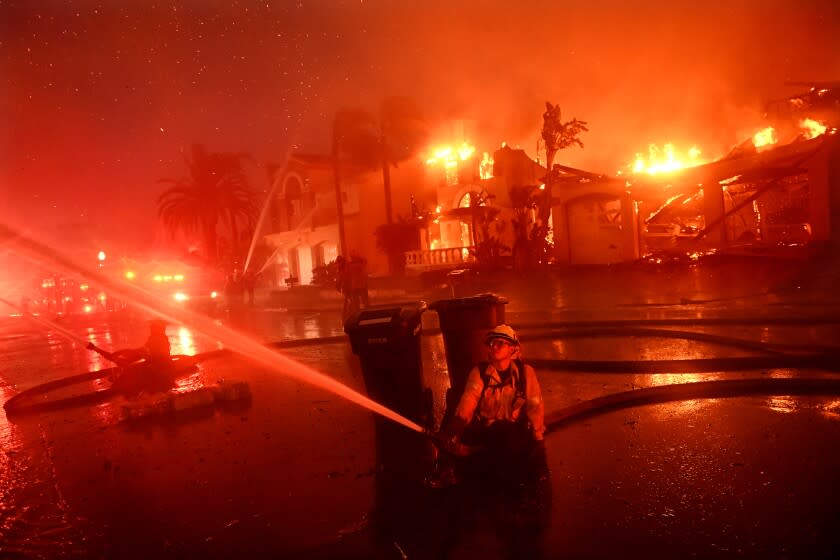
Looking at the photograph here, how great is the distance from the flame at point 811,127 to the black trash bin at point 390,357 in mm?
27448

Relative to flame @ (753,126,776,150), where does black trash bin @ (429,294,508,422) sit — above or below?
below

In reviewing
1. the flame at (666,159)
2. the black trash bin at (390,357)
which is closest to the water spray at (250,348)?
the black trash bin at (390,357)

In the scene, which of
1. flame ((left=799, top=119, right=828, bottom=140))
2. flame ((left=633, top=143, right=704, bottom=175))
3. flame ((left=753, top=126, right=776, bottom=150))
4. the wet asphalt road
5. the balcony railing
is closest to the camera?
the wet asphalt road

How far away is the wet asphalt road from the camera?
3.76 meters

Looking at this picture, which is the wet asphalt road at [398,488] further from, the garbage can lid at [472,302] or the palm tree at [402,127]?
the palm tree at [402,127]

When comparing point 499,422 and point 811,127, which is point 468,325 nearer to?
point 499,422

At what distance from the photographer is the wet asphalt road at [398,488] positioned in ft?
12.3

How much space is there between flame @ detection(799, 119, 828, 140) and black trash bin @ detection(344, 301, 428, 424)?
2745 cm

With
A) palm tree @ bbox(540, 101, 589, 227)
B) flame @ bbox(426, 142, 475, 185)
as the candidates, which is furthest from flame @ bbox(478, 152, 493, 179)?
palm tree @ bbox(540, 101, 589, 227)

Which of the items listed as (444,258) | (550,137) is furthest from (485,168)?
(550,137)

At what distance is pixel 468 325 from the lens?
255 inches

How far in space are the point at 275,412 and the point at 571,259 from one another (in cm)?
2145

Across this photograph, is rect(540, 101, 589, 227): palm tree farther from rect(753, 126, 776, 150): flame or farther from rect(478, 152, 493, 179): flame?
rect(753, 126, 776, 150): flame

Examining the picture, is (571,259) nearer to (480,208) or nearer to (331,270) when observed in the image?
(480,208)
